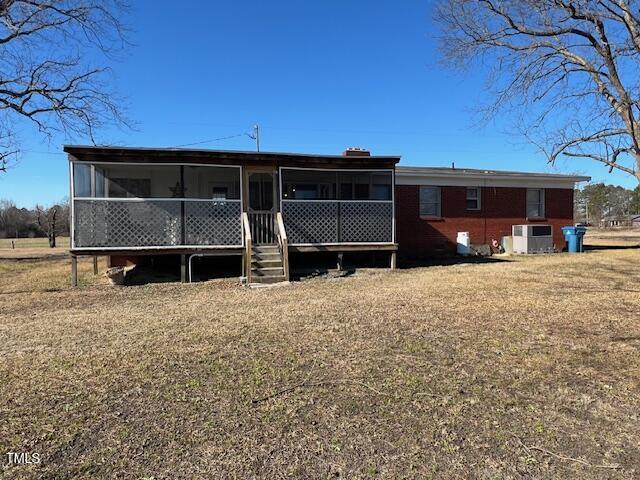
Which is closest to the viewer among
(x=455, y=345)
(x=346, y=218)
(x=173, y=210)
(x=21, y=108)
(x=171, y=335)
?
(x=455, y=345)

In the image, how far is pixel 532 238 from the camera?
18.1 metres

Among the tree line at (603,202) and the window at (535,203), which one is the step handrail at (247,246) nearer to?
the window at (535,203)

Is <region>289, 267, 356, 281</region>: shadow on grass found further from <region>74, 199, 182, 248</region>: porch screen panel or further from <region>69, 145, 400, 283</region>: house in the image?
<region>74, 199, 182, 248</region>: porch screen panel

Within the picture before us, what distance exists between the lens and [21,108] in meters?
17.8

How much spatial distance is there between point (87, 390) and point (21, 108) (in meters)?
17.7

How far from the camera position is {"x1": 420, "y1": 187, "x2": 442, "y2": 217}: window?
1765 centimetres

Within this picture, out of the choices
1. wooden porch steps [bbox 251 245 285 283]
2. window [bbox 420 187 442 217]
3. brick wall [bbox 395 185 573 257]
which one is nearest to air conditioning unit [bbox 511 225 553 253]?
brick wall [bbox 395 185 573 257]

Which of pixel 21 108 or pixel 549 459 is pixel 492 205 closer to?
pixel 549 459

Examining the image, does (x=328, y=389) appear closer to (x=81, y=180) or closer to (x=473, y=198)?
(x=81, y=180)

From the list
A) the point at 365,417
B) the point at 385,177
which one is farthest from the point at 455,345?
the point at 385,177

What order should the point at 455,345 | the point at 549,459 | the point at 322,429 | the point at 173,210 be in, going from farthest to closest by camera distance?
the point at 173,210 < the point at 455,345 < the point at 322,429 < the point at 549,459

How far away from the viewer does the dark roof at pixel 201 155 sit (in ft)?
35.2

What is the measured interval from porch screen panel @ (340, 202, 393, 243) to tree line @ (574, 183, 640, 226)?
74.5 meters

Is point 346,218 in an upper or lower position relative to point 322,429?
upper
